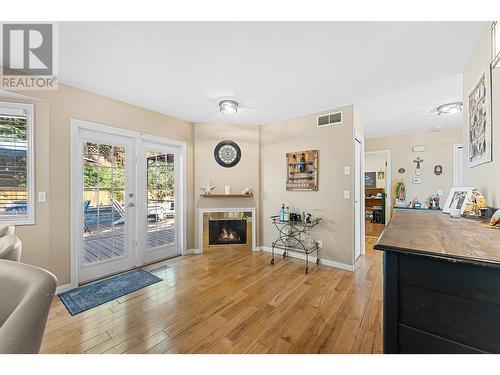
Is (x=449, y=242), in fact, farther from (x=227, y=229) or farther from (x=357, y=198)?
(x=227, y=229)

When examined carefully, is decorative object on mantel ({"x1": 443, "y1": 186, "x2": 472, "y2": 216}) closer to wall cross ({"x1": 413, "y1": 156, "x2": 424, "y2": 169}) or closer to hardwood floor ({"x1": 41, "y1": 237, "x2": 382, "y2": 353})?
hardwood floor ({"x1": 41, "y1": 237, "x2": 382, "y2": 353})

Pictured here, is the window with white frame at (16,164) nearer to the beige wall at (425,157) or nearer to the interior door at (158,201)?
the interior door at (158,201)

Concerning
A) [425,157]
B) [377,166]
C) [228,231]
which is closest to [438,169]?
[425,157]

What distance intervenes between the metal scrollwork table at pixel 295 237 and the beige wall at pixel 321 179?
12cm

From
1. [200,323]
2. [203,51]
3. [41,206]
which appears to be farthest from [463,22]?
[41,206]

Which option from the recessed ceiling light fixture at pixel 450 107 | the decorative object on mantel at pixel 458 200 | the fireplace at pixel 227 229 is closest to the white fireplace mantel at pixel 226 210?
the fireplace at pixel 227 229

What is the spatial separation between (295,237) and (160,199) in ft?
7.60

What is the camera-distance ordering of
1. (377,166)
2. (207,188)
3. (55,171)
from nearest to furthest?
1. (55,171)
2. (207,188)
3. (377,166)

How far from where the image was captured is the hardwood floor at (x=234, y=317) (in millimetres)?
1517

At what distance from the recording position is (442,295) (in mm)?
733

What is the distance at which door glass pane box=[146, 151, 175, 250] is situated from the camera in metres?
3.21

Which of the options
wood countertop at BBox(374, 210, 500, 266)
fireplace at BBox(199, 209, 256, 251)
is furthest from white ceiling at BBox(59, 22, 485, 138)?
fireplace at BBox(199, 209, 256, 251)

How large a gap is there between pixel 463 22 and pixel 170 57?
2.23 meters
